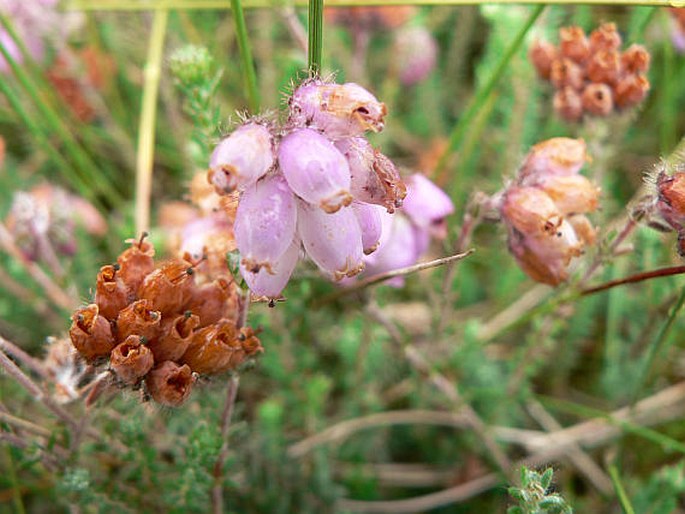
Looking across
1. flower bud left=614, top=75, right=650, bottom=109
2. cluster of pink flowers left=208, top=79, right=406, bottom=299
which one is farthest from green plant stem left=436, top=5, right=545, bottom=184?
cluster of pink flowers left=208, top=79, right=406, bottom=299

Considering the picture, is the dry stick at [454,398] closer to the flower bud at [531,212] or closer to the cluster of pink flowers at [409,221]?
the cluster of pink flowers at [409,221]

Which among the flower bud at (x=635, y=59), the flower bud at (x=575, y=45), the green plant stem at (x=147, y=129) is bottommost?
the flower bud at (x=635, y=59)

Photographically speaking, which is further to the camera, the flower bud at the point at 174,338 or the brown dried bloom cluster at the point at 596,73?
the brown dried bloom cluster at the point at 596,73

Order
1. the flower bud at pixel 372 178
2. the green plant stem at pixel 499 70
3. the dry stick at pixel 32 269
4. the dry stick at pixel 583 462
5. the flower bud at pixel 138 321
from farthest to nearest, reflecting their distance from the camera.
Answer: the dry stick at pixel 583 462, the dry stick at pixel 32 269, the green plant stem at pixel 499 70, the flower bud at pixel 138 321, the flower bud at pixel 372 178

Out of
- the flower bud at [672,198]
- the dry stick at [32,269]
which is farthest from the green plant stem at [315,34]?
the dry stick at [32,269]

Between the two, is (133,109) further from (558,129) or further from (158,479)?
(158,479)

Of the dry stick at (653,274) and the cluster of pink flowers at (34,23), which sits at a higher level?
the cluster of pink flowers at (34,23)

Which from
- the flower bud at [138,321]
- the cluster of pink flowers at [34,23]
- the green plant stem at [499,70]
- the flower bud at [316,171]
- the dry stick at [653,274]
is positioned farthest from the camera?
the cluster of pink flowers at [34,23]
